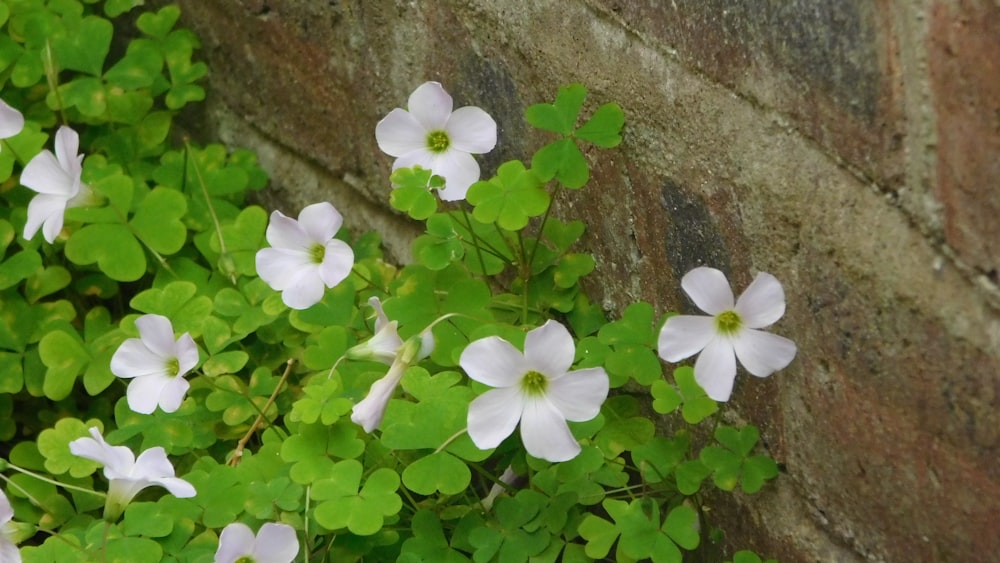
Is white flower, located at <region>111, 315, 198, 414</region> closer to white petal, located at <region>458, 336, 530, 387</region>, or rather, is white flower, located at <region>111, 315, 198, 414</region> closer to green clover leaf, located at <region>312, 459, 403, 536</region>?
green clover leaf, located at <region>312, 459, 403, 536</region>

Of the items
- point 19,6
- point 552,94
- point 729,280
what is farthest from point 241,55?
point 729,280

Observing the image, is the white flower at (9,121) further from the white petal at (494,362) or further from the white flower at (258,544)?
the white petal at (494,362)

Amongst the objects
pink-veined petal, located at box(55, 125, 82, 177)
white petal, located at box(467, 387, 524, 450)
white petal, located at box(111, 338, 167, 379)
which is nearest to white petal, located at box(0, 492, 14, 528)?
white petal, located at box(111, 338, 167, 379)

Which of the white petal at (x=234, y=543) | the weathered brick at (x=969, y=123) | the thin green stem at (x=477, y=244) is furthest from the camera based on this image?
the thin green stem at (x=477, y=244)

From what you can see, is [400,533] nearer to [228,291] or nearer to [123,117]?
[228,291]

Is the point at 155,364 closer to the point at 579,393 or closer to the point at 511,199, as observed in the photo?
the point at 511,199

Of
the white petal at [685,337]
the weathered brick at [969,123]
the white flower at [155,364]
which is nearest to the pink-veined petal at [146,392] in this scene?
the white flower at [155,364]
